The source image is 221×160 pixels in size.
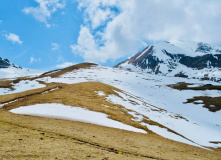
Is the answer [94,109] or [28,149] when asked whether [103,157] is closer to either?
[28,149]

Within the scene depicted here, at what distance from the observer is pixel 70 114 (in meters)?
33.2

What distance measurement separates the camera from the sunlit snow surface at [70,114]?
31531 millimetres

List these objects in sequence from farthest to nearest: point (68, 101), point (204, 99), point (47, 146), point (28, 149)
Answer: point (204, 99), point (68, 101), point (47, 146), point (28, 149)

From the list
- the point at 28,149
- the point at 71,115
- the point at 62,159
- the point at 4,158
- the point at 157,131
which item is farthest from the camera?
the point at 157,131

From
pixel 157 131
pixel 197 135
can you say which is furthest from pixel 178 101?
pixel 157 131

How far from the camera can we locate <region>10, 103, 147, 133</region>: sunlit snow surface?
31531 mm

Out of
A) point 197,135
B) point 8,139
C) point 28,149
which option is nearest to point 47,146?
point 28,149

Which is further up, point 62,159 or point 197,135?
point 62,159

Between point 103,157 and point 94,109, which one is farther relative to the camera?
point 94,109

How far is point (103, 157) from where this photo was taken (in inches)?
508

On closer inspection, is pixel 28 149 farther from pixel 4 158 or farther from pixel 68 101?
pixel 68 101

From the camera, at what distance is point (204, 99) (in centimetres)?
8612

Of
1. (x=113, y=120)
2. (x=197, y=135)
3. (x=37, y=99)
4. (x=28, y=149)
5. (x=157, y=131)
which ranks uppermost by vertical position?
(x=37, y=99)

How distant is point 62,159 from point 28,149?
322 centimetres
